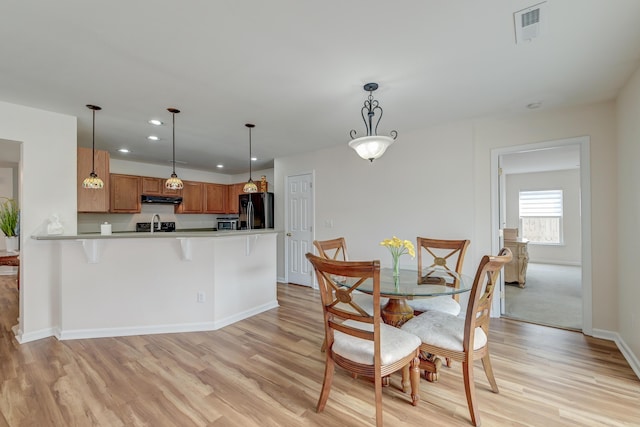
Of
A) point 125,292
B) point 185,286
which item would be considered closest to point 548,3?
point 185,286

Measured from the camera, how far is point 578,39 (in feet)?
6.08

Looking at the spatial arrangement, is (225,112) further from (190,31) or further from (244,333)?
(244,333)

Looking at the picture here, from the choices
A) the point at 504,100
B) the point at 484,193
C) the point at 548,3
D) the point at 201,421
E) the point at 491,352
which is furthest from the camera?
the point at 484,193

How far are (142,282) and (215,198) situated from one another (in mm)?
3851

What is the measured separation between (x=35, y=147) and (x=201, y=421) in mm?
3146

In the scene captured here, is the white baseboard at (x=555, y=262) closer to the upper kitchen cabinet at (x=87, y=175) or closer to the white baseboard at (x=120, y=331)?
the white baseboard at (x=120, y=331)

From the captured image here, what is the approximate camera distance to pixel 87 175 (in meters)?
3.46

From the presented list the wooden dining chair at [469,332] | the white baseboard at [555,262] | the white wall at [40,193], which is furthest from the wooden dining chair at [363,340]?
the white baseboard at [555,262]

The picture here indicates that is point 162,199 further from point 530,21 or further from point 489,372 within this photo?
point 530,21

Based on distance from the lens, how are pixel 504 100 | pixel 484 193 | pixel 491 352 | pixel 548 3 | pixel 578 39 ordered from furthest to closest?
1. pixel 484 193
2. pixel 504 100
3. pixel 491 352
4. pixel 578 39
5. pixel 548 3

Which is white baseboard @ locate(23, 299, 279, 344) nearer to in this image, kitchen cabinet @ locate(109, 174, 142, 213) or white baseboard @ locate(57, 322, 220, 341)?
white baseboard @ locate(57, 322, 220, 341)

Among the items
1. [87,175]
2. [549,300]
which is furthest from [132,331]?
[549,300]

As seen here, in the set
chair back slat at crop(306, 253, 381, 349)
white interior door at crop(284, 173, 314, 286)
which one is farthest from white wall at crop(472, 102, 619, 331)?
white interior door at crop(284, 173, 314, 286)

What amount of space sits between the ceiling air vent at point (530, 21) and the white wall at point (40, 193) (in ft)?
13.7
